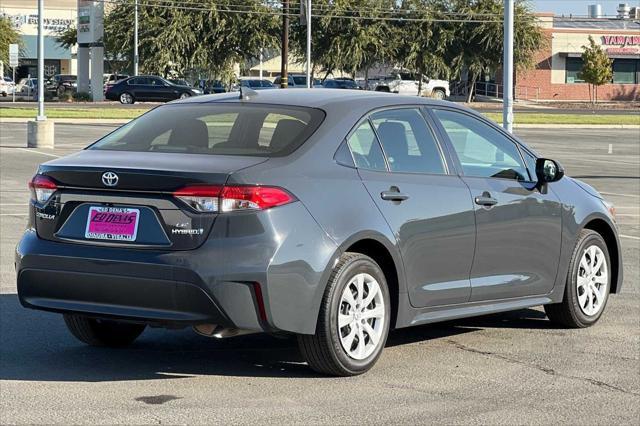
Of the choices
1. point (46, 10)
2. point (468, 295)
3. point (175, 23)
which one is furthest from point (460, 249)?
point (46, 10)

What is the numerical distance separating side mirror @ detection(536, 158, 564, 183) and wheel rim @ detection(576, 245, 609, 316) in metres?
0.66

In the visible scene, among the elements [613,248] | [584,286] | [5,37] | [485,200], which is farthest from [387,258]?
[5,37]

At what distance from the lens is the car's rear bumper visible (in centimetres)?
655

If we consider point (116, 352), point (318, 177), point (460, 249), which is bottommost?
point (116, 352)

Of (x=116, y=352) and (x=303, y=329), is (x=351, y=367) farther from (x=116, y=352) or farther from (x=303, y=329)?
(x=116, y=352)

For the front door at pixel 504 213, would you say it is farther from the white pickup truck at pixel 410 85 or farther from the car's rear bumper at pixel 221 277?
the white pickup truck at pixel 410 85

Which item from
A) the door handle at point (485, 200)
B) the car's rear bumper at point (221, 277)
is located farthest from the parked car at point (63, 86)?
the car's rear bumper at point (221, 277)

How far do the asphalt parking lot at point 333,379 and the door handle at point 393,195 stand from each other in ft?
3.32

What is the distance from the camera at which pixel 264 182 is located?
21.9 ft

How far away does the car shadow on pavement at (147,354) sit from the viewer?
719 centimetres

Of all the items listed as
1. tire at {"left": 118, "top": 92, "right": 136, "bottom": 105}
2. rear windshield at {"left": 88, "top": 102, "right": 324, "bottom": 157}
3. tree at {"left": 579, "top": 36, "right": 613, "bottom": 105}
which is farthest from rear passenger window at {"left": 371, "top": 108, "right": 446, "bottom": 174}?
tree at {"left": 579, "top": 36, "right": 613, "bottom": 105}

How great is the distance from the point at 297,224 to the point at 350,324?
0.72 m

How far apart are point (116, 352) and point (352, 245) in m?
1.75

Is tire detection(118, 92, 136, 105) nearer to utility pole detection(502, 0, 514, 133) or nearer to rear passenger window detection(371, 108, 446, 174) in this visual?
utility pole detection(502, 0, 514, 133)
